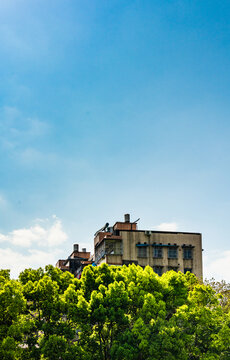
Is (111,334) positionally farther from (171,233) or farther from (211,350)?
(171,233)

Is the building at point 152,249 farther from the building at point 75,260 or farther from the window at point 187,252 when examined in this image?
Answer: the building at point 75,260

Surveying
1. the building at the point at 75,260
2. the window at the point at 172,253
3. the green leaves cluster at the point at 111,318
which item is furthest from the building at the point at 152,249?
the green leaves cluster at the point at 111,318

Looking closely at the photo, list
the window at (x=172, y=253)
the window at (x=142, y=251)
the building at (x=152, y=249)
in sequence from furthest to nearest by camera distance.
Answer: the window at (x=172, y=253)
the window at (x=142, y=251)
the building at (x=152, y=249)

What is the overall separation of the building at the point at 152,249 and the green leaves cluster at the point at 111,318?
16789 millimetres

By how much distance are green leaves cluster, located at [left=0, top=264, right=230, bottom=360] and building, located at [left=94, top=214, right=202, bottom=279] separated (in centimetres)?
1679

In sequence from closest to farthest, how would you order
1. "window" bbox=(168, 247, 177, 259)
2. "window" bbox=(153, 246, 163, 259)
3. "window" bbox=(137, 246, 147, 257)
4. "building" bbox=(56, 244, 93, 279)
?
"window" bbox=(137, 246, 147, 257), "window" bbox=(153, 246, 163, 259), "window" bbox=(168, 247, 177, 259), "building" bbox=(56, 244, 93, 279)

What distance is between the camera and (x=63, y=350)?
88.9ft

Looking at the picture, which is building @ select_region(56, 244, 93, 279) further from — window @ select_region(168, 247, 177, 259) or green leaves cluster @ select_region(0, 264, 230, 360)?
green leaves cluster @ select_region(0, 264, 230, 360)

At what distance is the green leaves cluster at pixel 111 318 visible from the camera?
2672 centimetres

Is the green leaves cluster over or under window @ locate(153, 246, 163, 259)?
under

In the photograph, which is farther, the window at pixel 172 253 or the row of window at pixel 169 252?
the window at pixel 172 253

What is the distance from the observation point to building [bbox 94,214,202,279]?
48156 mm

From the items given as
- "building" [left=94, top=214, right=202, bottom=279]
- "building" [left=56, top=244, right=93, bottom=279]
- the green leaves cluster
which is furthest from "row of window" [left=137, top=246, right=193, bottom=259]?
the green leaves cluster

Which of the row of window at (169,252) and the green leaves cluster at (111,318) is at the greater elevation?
the row of window at (169,252)
